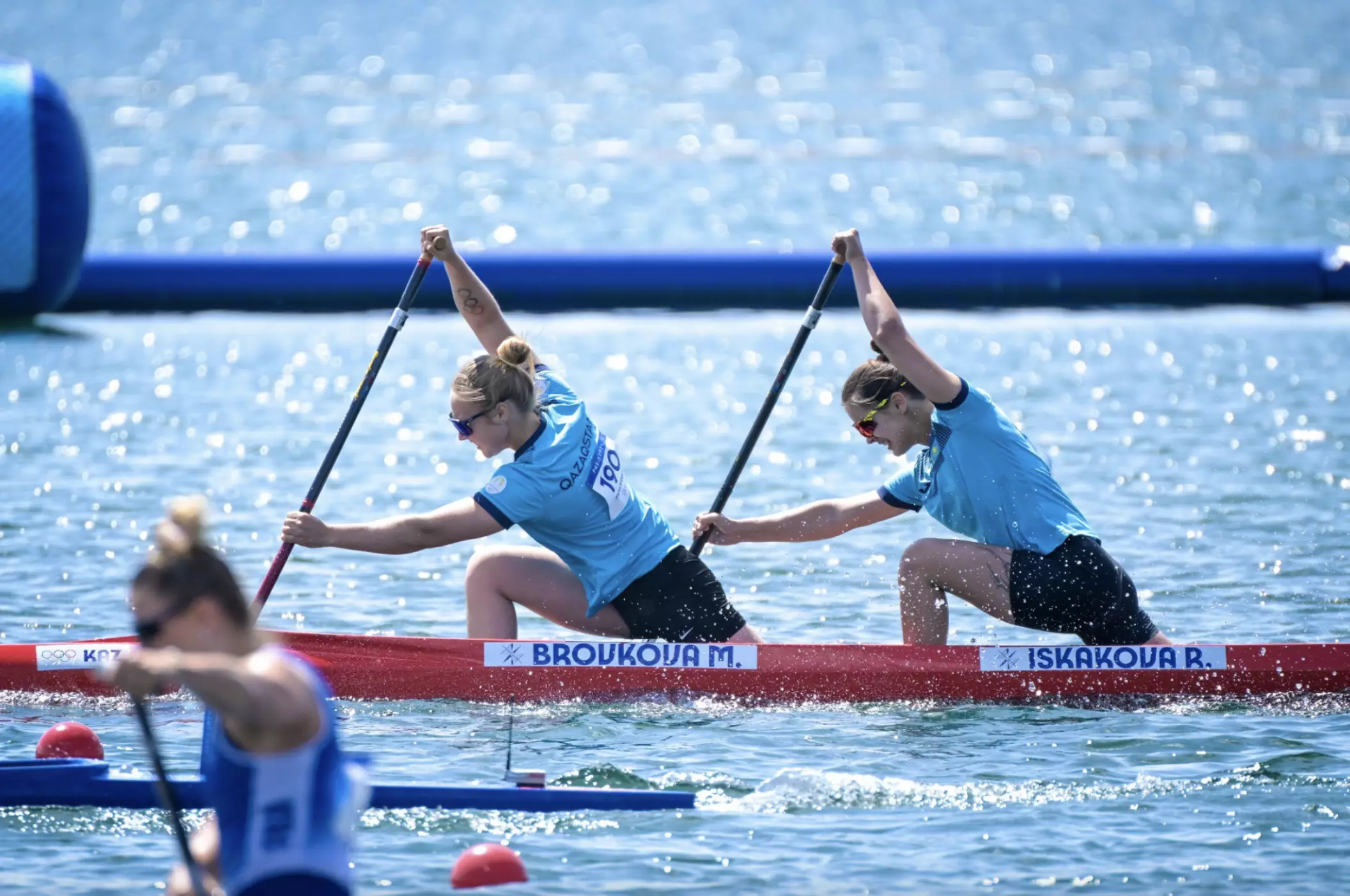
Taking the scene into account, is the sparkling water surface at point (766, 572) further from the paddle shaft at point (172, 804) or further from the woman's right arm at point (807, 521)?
the paddle shaft at point (172, 804)

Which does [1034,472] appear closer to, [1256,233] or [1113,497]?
[1113,497]

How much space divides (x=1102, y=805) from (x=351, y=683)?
7.85 ft

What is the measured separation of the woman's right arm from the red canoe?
437 mm

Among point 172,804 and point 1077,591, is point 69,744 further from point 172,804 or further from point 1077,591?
point 1077,591

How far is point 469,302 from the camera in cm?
649

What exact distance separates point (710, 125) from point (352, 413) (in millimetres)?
26839

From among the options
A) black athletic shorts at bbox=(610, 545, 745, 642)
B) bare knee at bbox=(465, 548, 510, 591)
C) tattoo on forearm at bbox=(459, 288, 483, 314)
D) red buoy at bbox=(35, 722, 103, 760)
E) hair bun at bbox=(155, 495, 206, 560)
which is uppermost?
tattoo on forearm at bbox=(459, 288, 483, 314)

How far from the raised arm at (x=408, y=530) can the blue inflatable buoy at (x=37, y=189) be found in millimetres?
8765

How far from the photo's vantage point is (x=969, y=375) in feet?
42.4

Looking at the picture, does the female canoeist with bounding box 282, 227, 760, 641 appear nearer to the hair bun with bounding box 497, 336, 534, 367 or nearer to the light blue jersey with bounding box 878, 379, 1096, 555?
the hair bun with bounding box 497, 336, 534, 367

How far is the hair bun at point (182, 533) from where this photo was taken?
326cm

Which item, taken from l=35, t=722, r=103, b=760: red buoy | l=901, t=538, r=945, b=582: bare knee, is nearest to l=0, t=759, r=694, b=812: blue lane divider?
l=35, t=722, r=103, b=760: red buoy

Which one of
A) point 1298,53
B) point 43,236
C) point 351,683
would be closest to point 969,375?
point 43,236

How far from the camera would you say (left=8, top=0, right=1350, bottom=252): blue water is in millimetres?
21547
